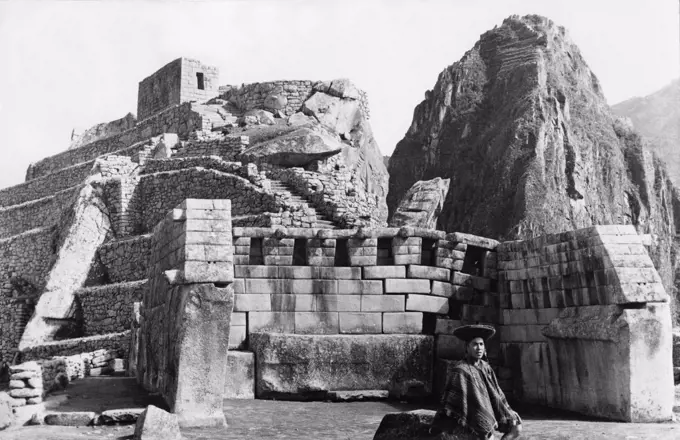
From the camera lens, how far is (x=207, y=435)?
36.0 feet

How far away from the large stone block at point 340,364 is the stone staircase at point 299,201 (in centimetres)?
1245

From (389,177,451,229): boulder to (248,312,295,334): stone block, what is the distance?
7.71 metres

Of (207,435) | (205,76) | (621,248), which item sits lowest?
(207,435)

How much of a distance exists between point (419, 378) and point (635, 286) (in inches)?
144

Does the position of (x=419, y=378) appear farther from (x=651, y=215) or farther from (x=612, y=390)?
(x=651, y=215)

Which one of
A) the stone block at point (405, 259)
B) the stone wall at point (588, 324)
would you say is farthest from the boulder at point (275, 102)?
the stone block at point (405, 259)

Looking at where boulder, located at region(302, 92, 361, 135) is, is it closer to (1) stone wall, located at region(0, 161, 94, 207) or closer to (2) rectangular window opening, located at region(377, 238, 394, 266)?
(1) stone wall, located at region(0, 161, 94, 207)

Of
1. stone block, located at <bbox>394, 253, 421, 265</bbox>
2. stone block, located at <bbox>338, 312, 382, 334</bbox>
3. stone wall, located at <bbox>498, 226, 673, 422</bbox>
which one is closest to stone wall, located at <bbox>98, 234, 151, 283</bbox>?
stone block, located at <bbox>338, 312, 382, 334</bbox>

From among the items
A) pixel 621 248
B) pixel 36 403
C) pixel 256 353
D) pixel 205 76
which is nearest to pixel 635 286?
pixel 621 248

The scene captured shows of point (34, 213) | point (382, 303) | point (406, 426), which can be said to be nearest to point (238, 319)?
point (382, 303)

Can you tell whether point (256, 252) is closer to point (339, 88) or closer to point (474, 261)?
point (474, 261)

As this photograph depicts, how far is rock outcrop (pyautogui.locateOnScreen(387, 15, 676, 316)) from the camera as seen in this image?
274 ft

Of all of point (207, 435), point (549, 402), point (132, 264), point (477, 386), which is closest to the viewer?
point (477, 386)

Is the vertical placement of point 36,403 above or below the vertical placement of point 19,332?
below
